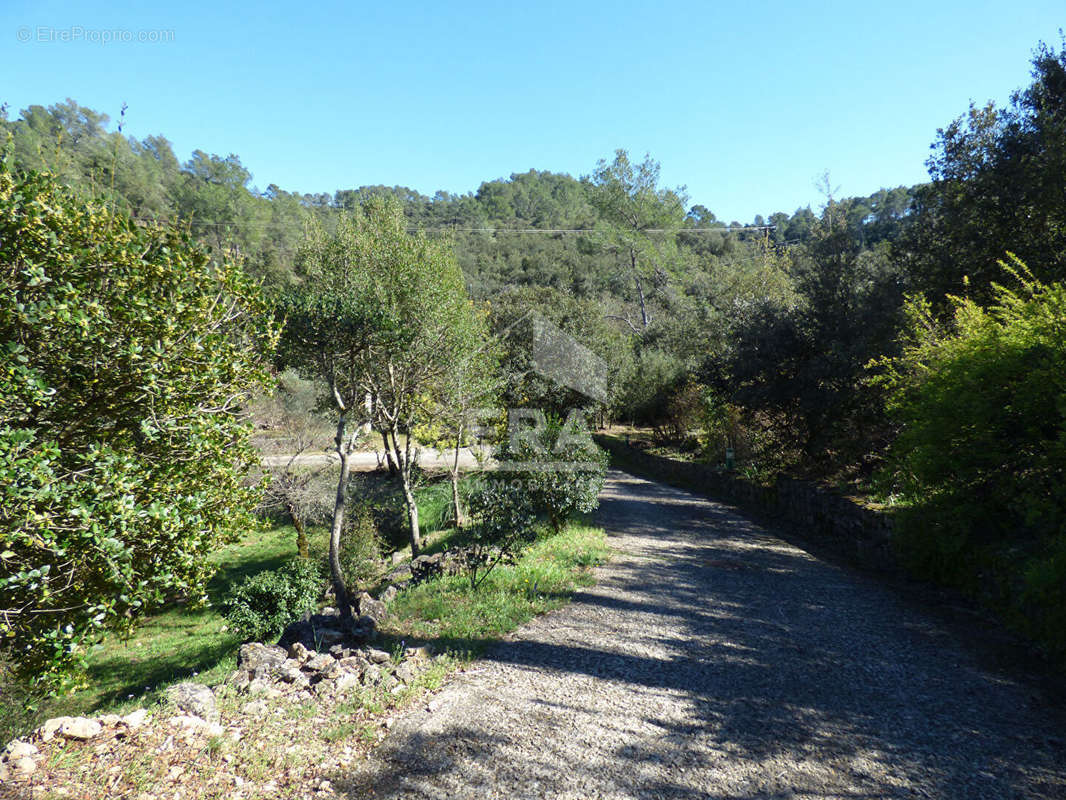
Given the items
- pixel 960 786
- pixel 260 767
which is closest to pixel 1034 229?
pixel 960 786

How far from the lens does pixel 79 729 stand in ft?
12.2

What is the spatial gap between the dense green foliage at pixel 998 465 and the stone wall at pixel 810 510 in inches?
65.9

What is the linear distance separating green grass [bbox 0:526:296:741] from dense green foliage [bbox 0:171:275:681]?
3.85 metres

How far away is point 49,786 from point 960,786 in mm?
6148

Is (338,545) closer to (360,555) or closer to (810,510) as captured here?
(360,555)

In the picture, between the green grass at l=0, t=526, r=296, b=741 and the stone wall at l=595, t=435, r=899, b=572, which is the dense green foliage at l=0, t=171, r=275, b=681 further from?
the stone wall at l=595, t=435, r=899, b=572

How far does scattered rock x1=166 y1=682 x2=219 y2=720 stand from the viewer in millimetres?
4273

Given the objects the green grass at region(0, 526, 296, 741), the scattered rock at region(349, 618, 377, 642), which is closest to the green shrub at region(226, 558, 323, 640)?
the green grass at region(0, 526, 296, 741)

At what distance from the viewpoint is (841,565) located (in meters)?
9.77

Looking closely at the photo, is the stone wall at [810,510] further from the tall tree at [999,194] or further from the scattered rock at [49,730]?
the scattered rock at [49,730]

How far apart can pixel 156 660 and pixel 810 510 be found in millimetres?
15593

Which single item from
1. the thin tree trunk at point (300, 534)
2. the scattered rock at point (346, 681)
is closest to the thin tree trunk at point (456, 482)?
the thin tree trunk at point (300, 534)

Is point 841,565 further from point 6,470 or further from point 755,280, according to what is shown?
point 755,280

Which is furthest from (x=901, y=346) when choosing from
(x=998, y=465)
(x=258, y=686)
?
(x=258, y=686)
